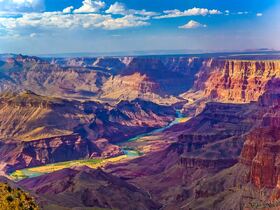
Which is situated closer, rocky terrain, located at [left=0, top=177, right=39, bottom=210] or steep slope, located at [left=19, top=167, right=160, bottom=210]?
rocky terrain, located at [left=0, top=177, right=39, bottom=210]

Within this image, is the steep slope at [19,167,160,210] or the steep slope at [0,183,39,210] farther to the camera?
the steep slope at [19,167,160,210]

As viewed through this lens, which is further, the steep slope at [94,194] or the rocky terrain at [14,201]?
the steep slope at [94,194]

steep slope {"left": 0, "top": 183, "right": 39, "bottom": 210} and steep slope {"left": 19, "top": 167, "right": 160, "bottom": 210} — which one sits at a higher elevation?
steep slope {"left": 0, "top": 183, "right": 39, "bottom": 210}

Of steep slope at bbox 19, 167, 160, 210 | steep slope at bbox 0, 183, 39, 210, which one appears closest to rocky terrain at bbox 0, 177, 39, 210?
steep slope at bbox 0, 183, 39, 210

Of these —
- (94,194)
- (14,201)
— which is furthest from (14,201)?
(94,194)

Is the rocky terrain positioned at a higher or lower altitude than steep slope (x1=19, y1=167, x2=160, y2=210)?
higher

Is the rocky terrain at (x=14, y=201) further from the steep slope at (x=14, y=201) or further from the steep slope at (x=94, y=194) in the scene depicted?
the steep slope at (x=94, y=194)

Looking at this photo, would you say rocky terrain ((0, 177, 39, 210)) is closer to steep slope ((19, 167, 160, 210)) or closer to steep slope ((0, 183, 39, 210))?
steep slope ((0, 183, 39, 210))

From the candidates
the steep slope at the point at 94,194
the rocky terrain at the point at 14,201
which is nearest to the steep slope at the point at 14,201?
the rocky terrain at the point at 14,201

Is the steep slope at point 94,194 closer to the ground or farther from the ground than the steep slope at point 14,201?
closer to the ground
